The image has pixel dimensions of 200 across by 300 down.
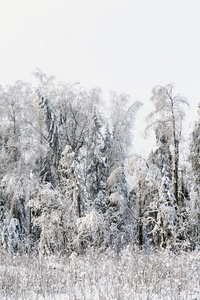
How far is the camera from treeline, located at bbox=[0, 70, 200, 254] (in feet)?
46.6

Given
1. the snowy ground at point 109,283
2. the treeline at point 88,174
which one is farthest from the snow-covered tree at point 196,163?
the snowy ground at point 109,283

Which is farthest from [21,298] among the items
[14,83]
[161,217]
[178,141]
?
[14,83]

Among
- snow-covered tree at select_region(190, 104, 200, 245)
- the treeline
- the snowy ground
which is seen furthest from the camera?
snow-covered tree at select_region(190, 104, 200, 245)

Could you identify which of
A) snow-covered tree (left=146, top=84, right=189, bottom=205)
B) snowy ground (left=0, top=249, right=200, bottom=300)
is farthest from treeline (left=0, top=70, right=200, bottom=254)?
snowy ground (left=0, top=249, right=200, bottom=300)

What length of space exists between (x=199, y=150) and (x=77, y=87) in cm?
938

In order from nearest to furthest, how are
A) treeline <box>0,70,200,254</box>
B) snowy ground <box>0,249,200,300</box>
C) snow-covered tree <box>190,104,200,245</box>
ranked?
snowy ground <box>0,249,200,300</box> → treeline <box>0,70,200,254</box> → snow-covered tree <box>190,104,200,245</box>

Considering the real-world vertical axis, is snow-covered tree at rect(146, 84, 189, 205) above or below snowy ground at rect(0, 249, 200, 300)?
above

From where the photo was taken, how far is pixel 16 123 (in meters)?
18.5

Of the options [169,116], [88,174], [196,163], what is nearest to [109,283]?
[196,163]

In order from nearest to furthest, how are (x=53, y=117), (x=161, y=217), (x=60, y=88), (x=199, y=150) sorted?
1. (x=161, y=217)
2. (x=199, y=150)
3. (x=53, y=117)
4. (x=60, y=88)

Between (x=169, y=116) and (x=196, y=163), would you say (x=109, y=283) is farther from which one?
(x=169, y=116)

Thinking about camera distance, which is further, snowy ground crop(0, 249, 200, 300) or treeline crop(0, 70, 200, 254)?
treeline crop(0, 70, 200, 254)

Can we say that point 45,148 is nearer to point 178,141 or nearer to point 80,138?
point 80,138

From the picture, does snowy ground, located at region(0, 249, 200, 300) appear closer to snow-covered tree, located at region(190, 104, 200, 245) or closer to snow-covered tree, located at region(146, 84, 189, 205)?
snow-covered tree, located at region(190, 104, 200, 245)
